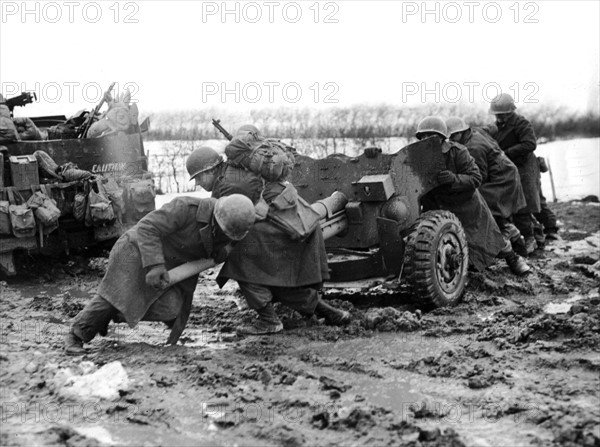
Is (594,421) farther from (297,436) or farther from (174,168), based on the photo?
(174,168)

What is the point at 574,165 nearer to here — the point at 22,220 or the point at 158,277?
the point at 22,220

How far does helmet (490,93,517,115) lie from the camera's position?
10.7m

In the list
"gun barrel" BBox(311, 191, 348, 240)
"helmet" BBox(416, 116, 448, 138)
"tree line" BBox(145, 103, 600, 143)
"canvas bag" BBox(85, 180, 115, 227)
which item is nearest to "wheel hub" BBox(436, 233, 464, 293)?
"gun barrel" BBox(311, 191, 348, 240)

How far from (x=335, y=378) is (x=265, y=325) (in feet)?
4.48

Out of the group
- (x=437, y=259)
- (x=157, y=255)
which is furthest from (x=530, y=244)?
(x=157, y=255)

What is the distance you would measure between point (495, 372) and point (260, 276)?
2.04 metres

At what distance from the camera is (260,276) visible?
21.9ft

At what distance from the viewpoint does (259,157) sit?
22.4ft

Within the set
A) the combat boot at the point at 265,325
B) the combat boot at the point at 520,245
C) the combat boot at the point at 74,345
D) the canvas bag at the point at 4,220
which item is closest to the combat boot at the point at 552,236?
the combat boot at the point at 520,245

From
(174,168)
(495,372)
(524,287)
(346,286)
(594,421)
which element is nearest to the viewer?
(594,421)

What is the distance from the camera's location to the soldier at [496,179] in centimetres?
955

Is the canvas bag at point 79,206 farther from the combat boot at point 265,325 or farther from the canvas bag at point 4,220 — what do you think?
the combat boot at point 265,325

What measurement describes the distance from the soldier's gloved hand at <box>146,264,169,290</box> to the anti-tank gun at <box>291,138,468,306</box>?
5.83 ft

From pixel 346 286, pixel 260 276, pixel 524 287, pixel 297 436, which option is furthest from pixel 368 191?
pixel 297 436
